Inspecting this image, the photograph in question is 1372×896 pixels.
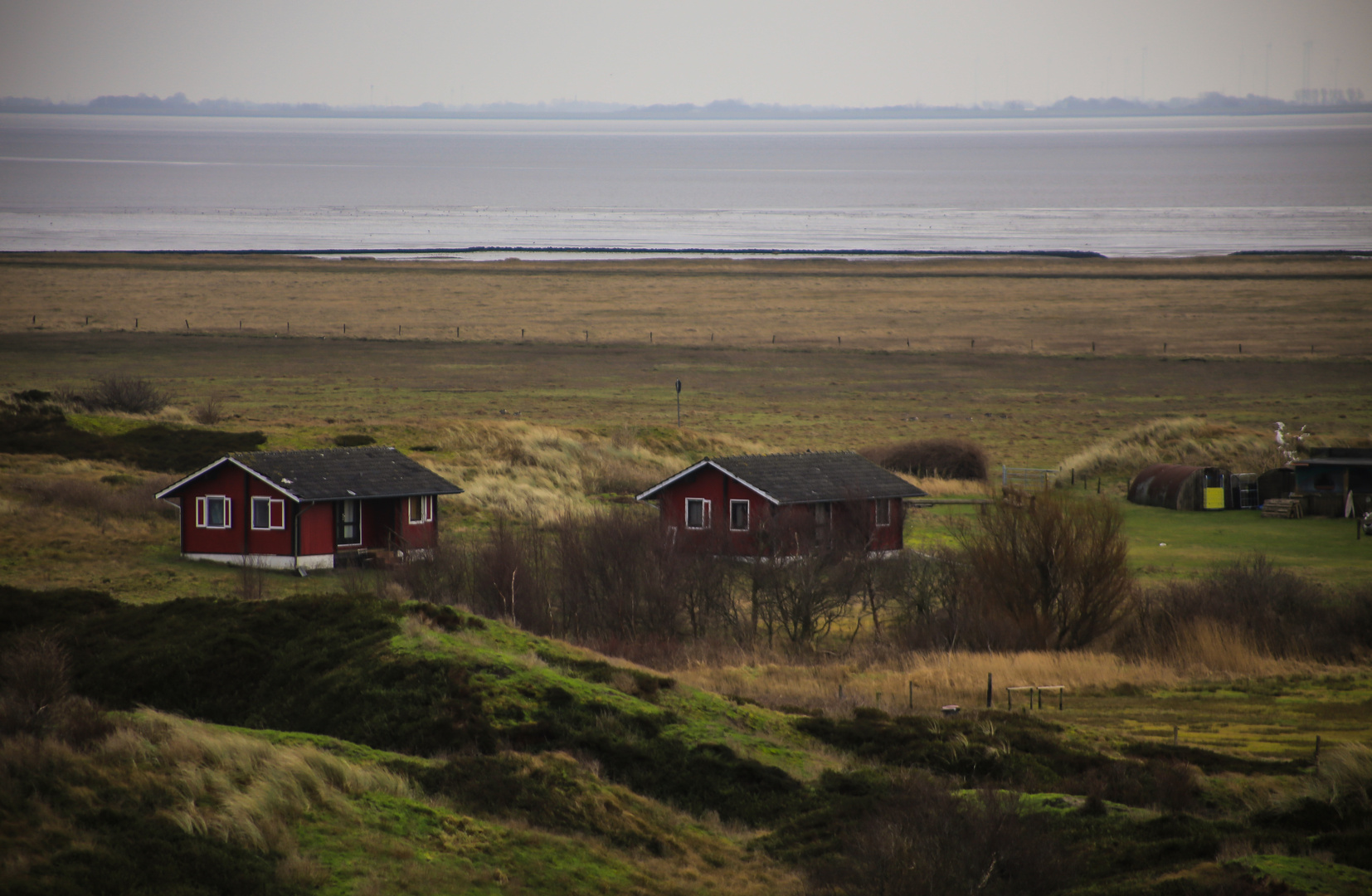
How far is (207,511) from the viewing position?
135 ft

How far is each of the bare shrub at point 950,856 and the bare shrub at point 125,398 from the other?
5532 centimetres

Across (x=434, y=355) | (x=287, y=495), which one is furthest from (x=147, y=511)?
(x=434, y=355)

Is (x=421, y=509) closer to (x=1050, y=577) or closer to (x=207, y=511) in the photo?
(x=207, y=511)

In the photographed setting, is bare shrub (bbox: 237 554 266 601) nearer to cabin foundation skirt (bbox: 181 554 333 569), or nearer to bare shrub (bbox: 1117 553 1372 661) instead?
cabin foundation skirt (bbox: 181 554 333 569)

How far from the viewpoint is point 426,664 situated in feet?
70.4

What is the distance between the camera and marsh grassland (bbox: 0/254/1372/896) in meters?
14.4

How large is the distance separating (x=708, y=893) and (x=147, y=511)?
116 feet

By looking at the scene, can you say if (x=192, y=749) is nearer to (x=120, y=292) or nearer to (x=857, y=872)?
(x=857, y=872)

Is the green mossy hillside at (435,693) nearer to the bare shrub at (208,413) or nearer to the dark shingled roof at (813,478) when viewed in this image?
the dark shingled roof at (813,478)

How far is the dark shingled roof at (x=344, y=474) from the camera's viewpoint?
4134cm

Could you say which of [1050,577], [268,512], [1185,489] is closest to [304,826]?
[1050,577]

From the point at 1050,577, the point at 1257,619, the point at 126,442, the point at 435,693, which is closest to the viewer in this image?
the point at 435,693

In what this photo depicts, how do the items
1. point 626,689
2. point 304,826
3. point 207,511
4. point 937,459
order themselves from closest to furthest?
point 304,826, point 626,689, point 207,511, point 937,459

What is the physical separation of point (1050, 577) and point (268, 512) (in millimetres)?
22398
